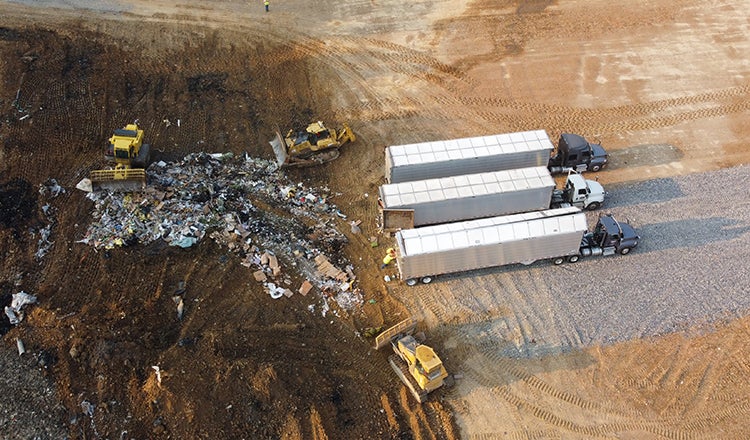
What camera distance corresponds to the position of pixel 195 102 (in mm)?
30078

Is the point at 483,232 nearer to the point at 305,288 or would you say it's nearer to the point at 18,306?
the point at 305,288

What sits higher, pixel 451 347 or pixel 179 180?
pixel 179 180

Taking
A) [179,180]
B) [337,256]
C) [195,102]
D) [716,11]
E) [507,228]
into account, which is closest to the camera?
[507,228]

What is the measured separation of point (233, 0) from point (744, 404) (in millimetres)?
33687

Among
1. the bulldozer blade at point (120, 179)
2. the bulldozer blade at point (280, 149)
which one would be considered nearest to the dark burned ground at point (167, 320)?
the bulldozer blade at point (280, 149)

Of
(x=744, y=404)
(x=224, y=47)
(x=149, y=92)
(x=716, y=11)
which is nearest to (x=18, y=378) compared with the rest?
(x=149, y=92)

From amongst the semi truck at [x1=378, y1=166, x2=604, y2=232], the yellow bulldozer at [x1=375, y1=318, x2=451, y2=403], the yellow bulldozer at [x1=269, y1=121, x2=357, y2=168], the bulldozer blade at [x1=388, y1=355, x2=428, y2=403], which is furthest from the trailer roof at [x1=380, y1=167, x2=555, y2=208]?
the bulldozer blade at [x1=388, y1=355, x2=428, y2=403]

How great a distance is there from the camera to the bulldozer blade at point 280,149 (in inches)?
1048

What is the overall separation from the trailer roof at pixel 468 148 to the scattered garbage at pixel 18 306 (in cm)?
1431

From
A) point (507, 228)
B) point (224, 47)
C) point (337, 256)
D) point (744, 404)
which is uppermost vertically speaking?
point (224, 47)

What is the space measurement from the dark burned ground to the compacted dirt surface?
0.25ft

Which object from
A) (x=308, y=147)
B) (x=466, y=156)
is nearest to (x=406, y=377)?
(x=466, y=156)

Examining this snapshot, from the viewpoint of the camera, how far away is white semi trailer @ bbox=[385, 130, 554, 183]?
80.5ft

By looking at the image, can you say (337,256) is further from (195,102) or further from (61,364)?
(195,102)
